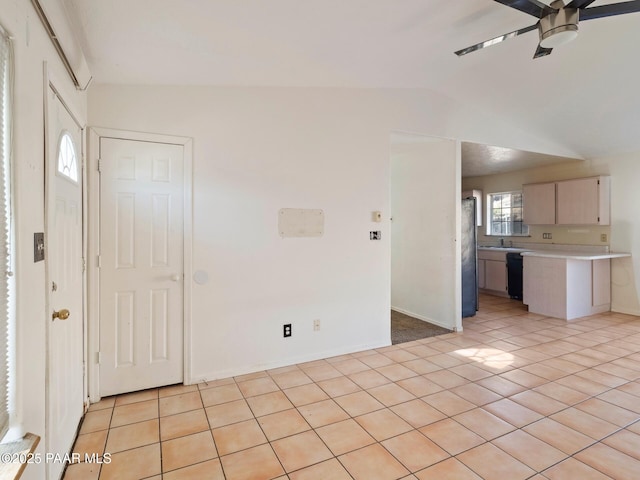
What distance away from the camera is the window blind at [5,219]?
1.16 m

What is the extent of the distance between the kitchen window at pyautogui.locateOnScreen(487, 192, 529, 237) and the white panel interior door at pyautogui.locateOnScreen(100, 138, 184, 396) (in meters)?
6.25

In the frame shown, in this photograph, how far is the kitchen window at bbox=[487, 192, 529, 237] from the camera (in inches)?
258

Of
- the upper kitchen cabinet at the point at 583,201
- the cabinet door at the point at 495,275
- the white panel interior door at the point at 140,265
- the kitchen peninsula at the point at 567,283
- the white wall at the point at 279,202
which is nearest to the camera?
the white panel interior door at the point at 140,265

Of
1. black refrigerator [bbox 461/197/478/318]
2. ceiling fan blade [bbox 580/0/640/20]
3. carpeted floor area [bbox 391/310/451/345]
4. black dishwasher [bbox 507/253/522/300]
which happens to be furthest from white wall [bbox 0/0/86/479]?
black dishwasher [bbox 507/253/522/300]

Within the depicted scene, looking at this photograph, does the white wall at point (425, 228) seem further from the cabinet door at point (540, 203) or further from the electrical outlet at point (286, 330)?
the cabinet door at point (540, 203)

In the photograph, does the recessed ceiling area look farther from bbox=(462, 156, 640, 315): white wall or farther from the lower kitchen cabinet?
the lower kitchen cabinet

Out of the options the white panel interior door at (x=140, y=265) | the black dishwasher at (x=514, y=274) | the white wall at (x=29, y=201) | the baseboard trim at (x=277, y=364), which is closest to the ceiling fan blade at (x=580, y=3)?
the white wall at (x=29, y=201)

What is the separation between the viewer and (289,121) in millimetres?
3189

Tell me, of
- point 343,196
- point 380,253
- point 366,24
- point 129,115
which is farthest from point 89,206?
point 380,253

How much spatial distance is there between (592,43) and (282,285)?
11.6 ft

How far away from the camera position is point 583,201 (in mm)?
5285

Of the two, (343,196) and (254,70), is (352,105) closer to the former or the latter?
(343,196)

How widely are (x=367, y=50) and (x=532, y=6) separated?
1146 mm

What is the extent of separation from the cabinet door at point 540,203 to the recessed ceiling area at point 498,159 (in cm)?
41
